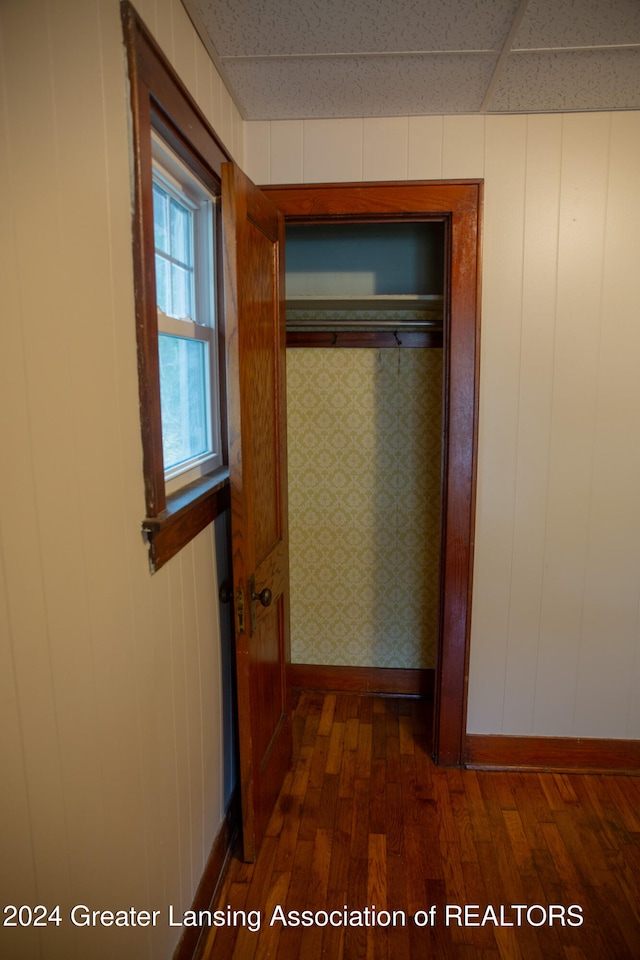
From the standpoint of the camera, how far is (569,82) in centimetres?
192

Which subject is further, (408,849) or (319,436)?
(319,436)

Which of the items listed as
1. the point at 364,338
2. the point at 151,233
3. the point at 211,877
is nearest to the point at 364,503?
the point at 364,338

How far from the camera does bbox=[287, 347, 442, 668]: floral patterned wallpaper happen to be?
296 centimetres

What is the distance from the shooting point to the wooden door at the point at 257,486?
168 cm

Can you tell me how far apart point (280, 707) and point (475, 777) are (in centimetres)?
85

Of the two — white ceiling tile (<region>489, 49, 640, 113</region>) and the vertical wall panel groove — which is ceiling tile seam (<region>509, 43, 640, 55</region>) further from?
the vertical wall panel groove

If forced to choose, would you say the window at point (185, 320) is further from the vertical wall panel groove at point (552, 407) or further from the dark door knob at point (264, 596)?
the vertical wall panel groove at point (552, 407)

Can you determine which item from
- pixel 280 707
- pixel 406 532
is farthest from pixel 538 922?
pixel 406 532

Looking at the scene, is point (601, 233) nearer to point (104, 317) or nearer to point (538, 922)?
point (104, 317)

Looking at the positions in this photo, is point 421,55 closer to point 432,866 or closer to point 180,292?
point 180,292

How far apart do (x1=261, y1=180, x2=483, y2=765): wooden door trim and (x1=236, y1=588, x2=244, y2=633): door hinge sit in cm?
95

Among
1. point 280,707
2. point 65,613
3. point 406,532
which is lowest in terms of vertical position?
point 280,707

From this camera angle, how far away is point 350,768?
2.49 m

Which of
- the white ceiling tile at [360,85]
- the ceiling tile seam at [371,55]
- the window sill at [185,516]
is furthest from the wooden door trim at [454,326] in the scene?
the window sill at [185,516]
